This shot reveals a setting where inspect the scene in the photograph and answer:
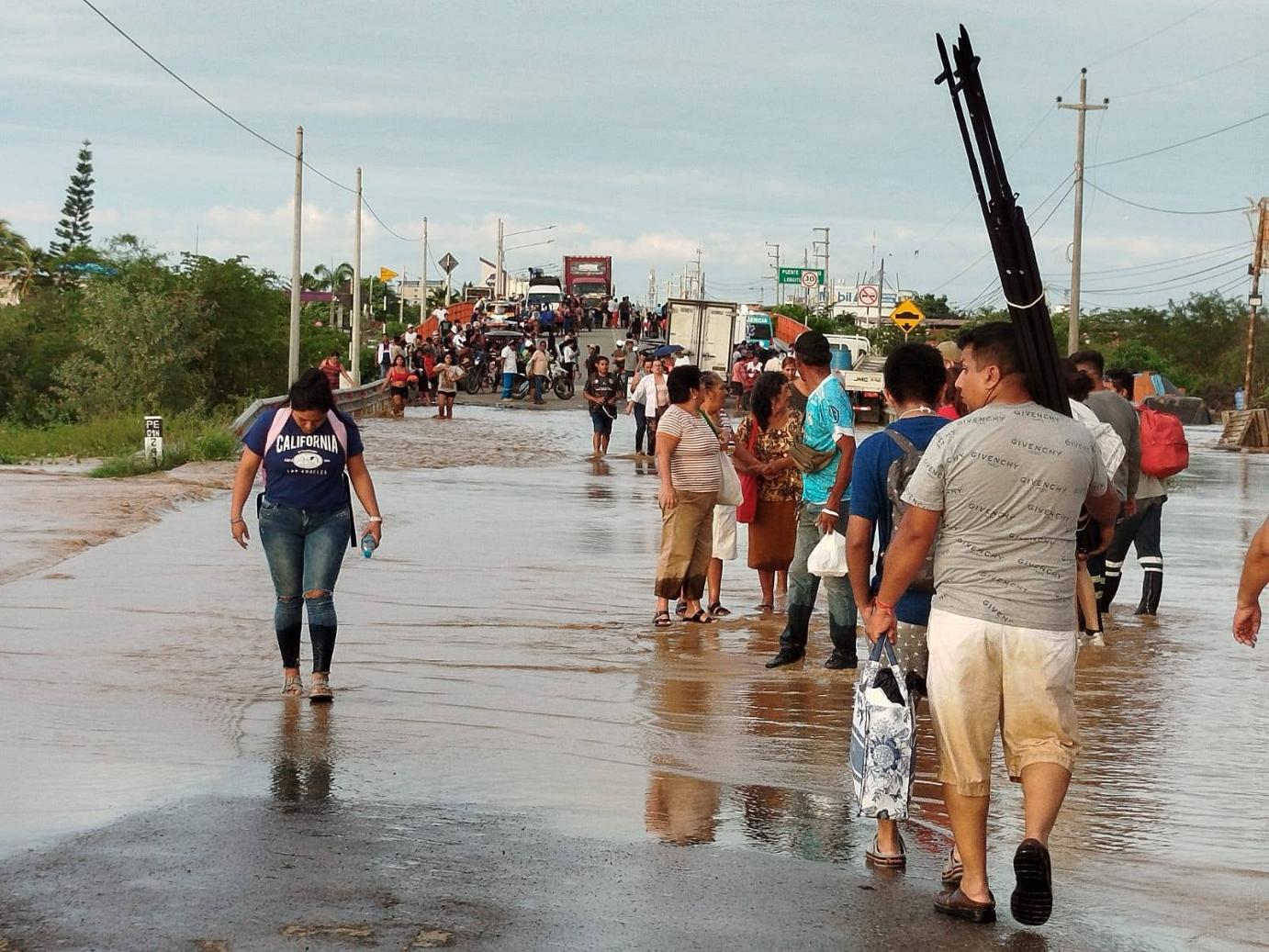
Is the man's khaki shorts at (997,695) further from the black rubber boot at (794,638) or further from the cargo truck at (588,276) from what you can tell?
the cargo truck at (588,276)

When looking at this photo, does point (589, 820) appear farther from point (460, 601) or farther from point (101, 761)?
point (460, 601)

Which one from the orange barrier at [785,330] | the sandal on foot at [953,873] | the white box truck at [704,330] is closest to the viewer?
the sandal on foot at [953,873]

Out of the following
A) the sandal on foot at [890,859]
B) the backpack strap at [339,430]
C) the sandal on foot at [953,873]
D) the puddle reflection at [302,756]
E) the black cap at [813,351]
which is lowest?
the puddle reflection at [302,756]

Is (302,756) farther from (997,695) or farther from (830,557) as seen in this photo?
(997,695)

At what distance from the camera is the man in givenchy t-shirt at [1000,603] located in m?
5.48

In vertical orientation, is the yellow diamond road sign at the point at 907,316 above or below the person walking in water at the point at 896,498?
above

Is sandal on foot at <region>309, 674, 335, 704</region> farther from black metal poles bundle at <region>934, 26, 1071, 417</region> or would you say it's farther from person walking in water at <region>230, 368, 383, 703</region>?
black metal poles bundle at <region>934, 26, 1071, 417</region>

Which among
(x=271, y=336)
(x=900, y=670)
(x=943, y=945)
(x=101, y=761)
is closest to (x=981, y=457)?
(x=900, y=670)

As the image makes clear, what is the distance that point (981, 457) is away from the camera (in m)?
5.50

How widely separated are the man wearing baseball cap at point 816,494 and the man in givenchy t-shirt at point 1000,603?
4.45 m

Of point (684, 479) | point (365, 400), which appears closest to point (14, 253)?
point (365, 400)

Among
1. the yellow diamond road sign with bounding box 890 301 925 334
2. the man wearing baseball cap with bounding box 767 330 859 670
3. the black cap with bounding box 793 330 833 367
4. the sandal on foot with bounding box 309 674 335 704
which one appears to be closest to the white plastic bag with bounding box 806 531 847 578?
the man wearing baseball cap with bounding box 767 330 859 670

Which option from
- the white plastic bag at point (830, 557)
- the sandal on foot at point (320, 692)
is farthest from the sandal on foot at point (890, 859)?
the sandal on foot at point (320, 692)

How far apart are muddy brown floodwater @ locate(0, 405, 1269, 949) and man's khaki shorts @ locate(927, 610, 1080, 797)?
19.8 inches
